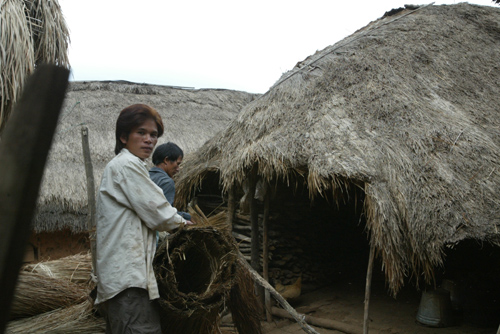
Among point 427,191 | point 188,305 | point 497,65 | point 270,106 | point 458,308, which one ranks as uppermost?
point 497,65

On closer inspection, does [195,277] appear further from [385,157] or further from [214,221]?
[385,157]

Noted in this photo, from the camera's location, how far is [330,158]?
14.2 feet

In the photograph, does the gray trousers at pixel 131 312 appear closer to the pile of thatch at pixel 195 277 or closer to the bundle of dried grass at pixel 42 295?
the pile of thatch at pixel 195 277

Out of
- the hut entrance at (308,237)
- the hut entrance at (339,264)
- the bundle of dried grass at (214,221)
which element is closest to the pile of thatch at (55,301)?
the bundle of dried grass at (214,221)

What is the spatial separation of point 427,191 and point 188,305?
2777 millimetres

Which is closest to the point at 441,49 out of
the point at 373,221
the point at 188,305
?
the point at 373,221

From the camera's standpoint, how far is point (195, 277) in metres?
2.34

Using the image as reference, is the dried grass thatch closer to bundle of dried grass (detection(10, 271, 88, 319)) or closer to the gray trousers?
bundle of dried grass (detection(10, 271, 88, 319))

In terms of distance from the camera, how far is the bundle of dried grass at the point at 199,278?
1978mm

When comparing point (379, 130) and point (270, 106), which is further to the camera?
point (270, 106)

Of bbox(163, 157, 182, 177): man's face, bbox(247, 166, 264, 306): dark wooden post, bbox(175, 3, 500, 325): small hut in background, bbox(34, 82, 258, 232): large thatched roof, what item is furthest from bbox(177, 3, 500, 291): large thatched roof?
bbox(34, 82, 258, 232): large thatched roof

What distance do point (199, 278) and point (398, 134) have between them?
3.01 meters

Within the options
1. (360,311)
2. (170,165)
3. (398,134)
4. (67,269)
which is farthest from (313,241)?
(170,165)

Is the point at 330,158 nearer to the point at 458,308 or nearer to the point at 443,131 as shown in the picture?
the point at 443,131
